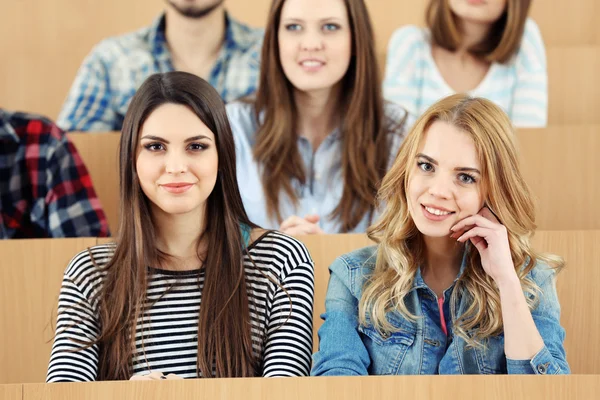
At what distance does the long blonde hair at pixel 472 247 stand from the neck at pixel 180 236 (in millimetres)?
196

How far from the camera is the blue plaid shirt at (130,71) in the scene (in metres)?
1.77

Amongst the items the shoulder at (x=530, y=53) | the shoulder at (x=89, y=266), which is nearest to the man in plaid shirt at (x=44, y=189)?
the shoulder at (x=89, y=266)

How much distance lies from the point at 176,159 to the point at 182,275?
0.13 meters

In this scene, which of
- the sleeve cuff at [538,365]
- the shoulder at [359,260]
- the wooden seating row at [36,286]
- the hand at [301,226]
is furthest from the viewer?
the hand at [301,226]

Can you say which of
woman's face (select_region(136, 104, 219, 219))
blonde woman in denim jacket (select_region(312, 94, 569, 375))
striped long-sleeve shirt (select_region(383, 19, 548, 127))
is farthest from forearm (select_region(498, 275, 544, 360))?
striped long-sleeve shirt (select_region(383, 19, 548, 127))

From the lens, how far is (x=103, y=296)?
991 mm

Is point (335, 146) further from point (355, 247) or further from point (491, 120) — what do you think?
point (491, 120)

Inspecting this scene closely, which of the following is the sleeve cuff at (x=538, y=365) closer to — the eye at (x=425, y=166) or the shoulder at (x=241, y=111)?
the eye at (x=425, y=166)

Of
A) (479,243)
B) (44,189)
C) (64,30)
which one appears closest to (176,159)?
(479,243)

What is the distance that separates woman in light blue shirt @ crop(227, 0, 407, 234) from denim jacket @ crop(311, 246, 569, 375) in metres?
0.39

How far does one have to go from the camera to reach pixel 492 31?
5.58ft

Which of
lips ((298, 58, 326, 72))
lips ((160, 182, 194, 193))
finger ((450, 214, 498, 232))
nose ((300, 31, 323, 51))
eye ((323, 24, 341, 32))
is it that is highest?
eye ((323, 24, 341, 32))

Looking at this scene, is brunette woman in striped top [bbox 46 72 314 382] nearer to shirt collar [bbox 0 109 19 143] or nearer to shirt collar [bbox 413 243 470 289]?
shirt collar [bbox 413 243 470 289]

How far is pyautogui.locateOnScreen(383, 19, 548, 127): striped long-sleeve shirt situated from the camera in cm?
165
